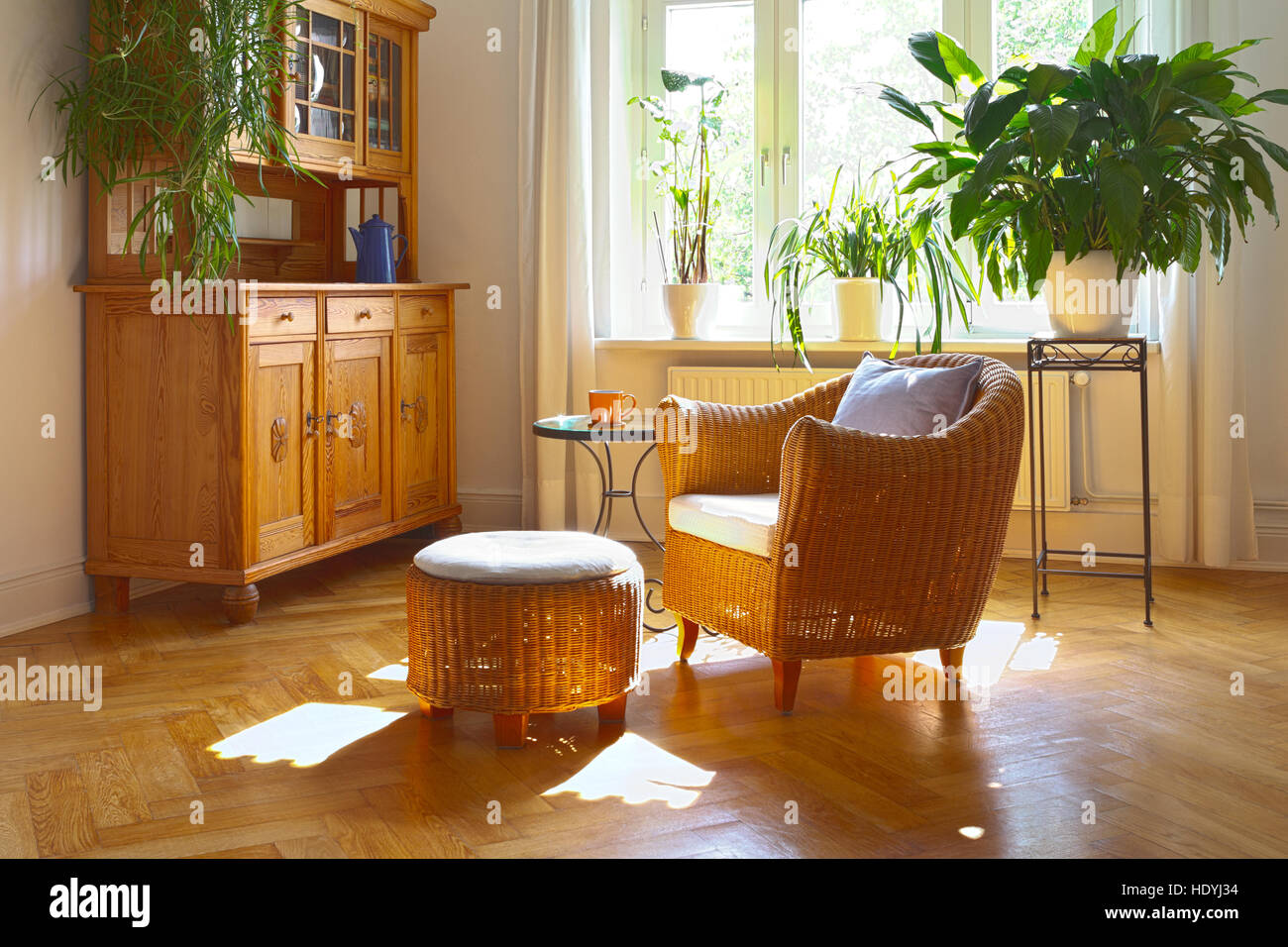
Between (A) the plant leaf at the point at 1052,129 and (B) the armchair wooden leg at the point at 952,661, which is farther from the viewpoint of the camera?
(A) the plant leaf at the point at 1052,129

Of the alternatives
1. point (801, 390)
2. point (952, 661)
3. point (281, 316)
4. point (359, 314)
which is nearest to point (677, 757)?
point (952, 661)

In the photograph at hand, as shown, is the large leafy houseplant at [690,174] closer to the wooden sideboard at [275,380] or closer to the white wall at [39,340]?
the wooden sideboard at [275,380]

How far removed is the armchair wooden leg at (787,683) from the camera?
2.68m

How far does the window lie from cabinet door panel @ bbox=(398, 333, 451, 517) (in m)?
0.74

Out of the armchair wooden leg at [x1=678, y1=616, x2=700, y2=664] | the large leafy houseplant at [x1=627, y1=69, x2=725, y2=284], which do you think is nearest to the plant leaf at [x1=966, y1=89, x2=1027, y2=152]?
the large leafy houseplant at [x1=627, y1=69, x2=725, y2=284]

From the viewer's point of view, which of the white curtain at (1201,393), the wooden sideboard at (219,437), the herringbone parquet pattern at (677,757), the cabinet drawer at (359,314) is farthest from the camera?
the white curtain at (1201,393)

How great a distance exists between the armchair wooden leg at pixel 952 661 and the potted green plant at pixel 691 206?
192 centimetres

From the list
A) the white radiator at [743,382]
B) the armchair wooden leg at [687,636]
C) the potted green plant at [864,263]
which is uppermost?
the potted green plant at [864,263]

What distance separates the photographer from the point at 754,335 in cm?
467

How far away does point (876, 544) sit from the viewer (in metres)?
2.61

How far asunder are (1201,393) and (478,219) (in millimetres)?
2660

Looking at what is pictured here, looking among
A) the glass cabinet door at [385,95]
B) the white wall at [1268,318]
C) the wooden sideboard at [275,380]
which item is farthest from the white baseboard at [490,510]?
the white wall at [1268,318]

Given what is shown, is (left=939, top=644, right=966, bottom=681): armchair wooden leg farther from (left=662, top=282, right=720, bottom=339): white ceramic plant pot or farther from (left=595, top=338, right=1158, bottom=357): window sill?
(left=662, top=282, right=720, bottom=339): white ceramic plant pot

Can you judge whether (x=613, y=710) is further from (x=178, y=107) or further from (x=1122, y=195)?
(x=178, y=107)
